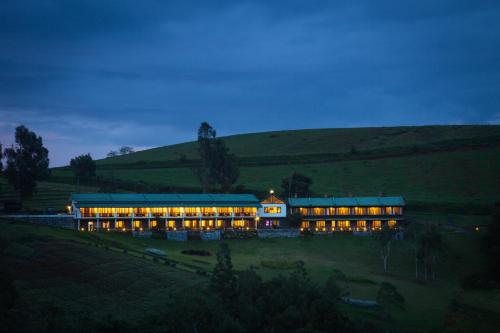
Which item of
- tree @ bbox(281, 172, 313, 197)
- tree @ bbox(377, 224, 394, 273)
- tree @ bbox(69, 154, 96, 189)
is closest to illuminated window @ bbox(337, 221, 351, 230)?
tree @ bbox(281, 172, 313, 197)

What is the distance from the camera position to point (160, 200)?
114188 mm

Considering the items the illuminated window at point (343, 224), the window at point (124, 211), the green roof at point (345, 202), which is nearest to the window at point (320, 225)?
the illuminated window at point (343, 224)

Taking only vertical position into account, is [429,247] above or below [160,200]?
below

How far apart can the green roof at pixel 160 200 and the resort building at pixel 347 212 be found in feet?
33.8

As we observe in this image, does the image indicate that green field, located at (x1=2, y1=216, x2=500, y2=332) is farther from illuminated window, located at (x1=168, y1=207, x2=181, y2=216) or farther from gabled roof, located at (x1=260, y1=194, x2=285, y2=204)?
gabled roof, located at (x1=260, y1=194, x2=285, y2=204)

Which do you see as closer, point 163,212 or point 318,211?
point 163,212

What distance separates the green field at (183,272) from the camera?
5969 cm

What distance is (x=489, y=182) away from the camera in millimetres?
139500

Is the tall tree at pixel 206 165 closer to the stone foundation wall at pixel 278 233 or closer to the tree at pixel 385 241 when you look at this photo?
the stone foundation wall at pixel 278 233

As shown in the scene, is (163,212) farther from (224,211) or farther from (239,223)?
(239,223)

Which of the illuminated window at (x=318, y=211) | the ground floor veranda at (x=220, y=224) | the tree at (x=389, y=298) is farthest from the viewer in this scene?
the illuminated window at (x=318, y=211)

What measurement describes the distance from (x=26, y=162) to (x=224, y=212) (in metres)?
47.8

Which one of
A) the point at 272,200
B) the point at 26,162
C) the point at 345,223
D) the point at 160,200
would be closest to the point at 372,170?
the point at 345,223

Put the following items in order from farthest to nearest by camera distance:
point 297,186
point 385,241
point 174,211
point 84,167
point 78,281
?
point 84,167
point 297,186
point 174,211
point 385,241
point 78,281
